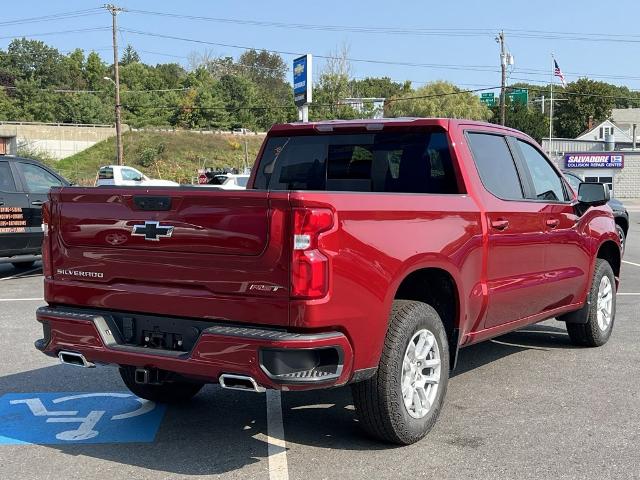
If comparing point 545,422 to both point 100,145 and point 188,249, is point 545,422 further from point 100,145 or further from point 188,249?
point 100,145

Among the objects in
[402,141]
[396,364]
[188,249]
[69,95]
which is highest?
[69,95]

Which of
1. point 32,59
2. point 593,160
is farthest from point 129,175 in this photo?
point 32,59

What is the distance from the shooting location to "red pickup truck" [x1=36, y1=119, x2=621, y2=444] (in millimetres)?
3678

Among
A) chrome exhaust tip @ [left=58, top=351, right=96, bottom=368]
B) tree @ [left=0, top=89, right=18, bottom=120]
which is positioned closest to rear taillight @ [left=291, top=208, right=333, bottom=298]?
chrome exhaust tip @ [left=58, top=351, right=96, bottom=368]

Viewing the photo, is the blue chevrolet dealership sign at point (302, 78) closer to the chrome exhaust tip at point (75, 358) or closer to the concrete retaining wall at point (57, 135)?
the chrome exhaust tip at point (75, 358)

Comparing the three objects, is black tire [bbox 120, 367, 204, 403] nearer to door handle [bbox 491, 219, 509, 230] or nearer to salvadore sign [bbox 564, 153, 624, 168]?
door handle [bbox 491, 219, 509, 230]

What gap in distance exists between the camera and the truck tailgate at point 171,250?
369cm

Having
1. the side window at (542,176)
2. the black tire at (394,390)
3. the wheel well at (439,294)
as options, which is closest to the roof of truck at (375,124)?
the side window at (542,176)

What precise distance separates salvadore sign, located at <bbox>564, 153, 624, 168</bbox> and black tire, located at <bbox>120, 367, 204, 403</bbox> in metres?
49.6

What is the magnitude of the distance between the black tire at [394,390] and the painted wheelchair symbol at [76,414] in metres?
1.74

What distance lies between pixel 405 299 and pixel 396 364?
1.80ft

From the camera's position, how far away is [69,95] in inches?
3593

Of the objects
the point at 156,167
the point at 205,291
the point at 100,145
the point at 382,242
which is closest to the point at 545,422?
the point at 382,242

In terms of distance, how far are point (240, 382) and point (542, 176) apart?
3.47 m
